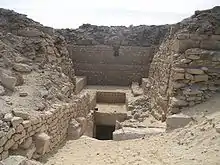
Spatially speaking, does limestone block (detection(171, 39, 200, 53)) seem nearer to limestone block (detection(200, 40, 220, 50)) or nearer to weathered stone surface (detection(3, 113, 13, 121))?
limestone block (detection(200, 40, 220, 50))

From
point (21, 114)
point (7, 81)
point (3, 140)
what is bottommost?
point (3, 140)

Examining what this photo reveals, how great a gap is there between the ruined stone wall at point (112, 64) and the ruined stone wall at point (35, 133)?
7.90 m

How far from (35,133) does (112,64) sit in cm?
973

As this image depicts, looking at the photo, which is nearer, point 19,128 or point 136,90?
point 19,128

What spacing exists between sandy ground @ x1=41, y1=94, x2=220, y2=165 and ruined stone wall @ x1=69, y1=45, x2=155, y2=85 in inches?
316

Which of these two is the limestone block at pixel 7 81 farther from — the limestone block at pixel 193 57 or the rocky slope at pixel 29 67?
the limestone block at pixel 193 57

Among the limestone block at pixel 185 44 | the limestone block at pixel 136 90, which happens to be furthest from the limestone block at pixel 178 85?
the limestone block at pixel 136 90

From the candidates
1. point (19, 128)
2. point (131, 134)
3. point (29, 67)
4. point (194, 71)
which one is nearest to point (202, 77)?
point (194, 71)

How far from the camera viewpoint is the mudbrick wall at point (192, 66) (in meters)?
7.29

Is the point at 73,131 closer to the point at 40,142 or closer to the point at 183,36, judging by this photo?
the point at 40,142

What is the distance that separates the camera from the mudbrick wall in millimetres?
7291

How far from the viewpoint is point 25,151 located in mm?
4793

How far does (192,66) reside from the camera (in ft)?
25.0

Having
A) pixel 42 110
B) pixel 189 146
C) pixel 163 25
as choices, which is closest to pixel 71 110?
pixel 42 110
